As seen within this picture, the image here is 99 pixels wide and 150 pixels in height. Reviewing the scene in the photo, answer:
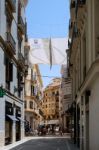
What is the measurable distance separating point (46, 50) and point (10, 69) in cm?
357

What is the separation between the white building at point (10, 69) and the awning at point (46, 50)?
5.43 ft

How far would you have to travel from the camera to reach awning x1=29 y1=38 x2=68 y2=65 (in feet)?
126

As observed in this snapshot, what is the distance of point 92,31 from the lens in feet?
65.0

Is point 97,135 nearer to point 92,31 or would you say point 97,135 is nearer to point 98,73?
point 98,73

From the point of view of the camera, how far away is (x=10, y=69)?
37.1m

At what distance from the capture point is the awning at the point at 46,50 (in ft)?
126

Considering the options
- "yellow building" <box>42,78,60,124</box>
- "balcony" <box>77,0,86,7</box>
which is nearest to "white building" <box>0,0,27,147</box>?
"balcony" <box>77,0,86,7</box>

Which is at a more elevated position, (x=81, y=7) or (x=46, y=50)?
(x=81, y=7)

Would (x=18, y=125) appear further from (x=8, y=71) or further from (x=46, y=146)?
(x=46, y=146)

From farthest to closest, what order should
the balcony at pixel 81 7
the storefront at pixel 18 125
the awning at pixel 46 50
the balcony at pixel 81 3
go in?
the storefront at pixel 18 125 < the awning at pixel 46 50 < the balcony at pixel 81 7 < the balcony at pixel 81 3

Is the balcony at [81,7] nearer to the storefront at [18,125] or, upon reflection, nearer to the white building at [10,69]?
the white building at [10,69]

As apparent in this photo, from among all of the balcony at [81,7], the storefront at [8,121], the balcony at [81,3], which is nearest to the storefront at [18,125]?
the storefront at [8,121]

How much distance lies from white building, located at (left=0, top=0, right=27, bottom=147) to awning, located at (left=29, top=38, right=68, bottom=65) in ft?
5.43

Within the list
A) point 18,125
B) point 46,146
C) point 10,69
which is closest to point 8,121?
point 10,69
